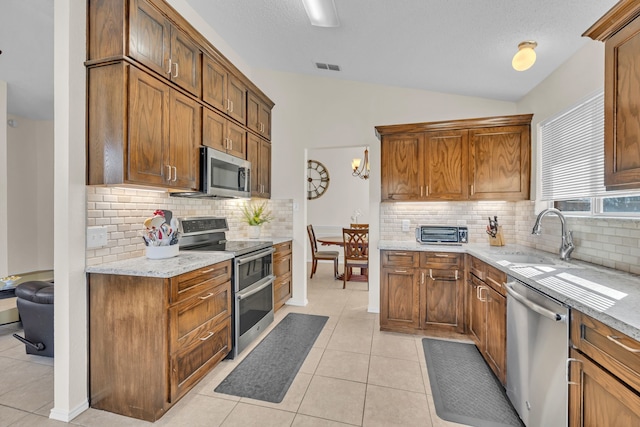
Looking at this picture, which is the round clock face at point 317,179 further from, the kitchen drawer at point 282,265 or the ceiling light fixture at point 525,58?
the ceiling light fixture at point 525,58

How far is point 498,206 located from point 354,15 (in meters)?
2.57

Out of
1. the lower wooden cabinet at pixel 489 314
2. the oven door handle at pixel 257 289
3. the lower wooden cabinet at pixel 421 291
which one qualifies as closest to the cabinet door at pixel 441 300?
the lower wooden cabinet at pixel 421 291

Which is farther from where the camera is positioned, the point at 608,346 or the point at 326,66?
the point at 326,66

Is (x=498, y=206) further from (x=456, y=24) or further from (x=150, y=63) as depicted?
(x=150, y=63)

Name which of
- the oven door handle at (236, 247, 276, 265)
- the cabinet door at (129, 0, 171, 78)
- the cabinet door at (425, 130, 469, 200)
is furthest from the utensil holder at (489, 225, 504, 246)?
the cabinet door at (129, 0, 171, 78)

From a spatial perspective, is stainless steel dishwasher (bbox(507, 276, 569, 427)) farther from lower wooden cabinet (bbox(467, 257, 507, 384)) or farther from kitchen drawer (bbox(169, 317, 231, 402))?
kitchen drawer (bbox(169, 317, 231, 402))

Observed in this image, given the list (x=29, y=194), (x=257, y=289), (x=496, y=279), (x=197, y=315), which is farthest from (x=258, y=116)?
(x=29, y=194)

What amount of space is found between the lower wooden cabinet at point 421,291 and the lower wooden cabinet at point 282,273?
1.25m

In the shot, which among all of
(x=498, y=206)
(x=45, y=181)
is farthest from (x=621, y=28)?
(x=45, y=181)

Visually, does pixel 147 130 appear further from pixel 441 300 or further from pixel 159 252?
pixel 441 300

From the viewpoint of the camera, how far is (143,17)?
1939mm

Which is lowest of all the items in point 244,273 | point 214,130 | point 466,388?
point 466,388

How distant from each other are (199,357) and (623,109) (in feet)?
9.21

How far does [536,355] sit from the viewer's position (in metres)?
1.56
